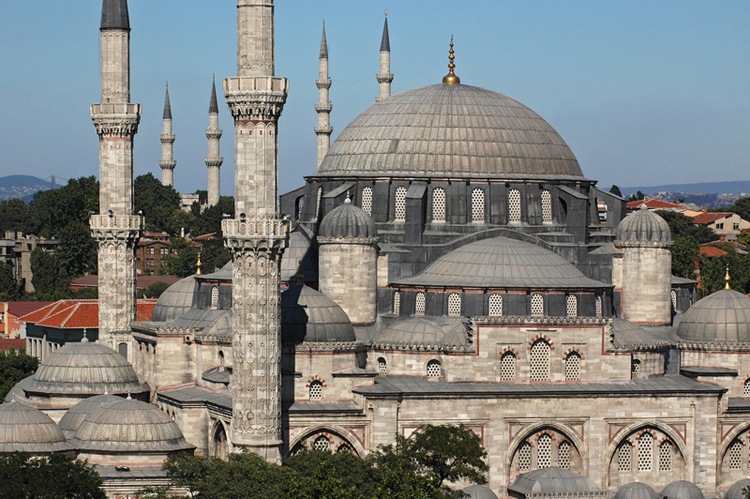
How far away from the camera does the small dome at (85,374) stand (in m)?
50.4

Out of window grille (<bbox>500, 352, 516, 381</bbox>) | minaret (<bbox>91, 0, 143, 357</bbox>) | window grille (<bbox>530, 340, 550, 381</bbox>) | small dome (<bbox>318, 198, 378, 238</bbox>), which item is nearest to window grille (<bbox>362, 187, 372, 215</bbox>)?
small dome (<bbox>318, 198, 378, 238</bbox>)

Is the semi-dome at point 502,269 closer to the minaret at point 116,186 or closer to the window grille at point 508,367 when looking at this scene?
the window grille at point 508,367

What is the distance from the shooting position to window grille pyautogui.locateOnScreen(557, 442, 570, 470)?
48.5 meters

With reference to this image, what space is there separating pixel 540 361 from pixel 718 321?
6.16m

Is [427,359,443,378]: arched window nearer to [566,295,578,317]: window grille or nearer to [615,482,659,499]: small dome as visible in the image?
[566,295,578,317]: window grille

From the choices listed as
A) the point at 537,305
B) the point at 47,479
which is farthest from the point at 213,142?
the point at 47,479

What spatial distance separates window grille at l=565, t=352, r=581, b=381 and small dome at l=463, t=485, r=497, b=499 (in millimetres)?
4513

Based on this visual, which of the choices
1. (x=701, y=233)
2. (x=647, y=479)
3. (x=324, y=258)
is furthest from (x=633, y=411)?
(x=701, y=233)

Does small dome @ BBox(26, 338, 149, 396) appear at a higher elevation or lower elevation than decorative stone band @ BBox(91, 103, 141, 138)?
lower

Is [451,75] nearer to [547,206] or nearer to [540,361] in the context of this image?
[547,206]

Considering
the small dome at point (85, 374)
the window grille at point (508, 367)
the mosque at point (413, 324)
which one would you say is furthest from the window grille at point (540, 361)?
the small dome at point (85, 374)

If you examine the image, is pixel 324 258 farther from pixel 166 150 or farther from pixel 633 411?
pixel 166 150

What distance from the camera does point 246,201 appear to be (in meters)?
44.9

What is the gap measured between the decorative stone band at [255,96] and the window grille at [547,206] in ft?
42.7
